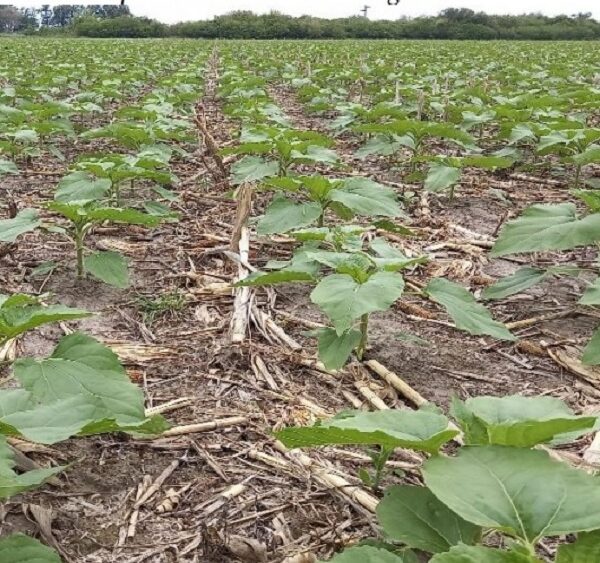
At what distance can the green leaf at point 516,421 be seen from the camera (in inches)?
55.6

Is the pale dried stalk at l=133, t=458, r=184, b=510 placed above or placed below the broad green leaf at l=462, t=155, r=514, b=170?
below

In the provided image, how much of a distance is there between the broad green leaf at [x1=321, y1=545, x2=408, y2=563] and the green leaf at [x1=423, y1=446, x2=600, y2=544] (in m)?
0.13

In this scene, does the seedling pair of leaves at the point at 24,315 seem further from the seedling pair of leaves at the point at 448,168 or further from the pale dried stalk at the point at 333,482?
the seedling pair of leaves at the point at 448,168

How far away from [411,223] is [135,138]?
2.12 m

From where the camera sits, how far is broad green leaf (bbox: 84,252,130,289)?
10.6 feet

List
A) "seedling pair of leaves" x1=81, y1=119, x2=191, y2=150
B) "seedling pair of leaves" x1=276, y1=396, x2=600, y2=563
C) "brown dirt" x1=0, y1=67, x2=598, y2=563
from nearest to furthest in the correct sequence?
"seedling pair of leaves" x1=276, y1=396, x2=600, y2=563, "brown dirt" x1=0, y1=67, x2=598, y2=563, "seedling pair of leaves" x1=81, y1=119, x2=191, y2=150

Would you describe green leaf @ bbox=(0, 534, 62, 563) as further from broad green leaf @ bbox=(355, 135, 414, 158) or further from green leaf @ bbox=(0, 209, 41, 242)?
broad green leaf @ bbox=(355, 135, 414, 158)

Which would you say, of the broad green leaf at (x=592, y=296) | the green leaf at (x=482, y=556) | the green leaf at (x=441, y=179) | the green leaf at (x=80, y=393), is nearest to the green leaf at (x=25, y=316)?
the green leaf at (x=80, y=393)

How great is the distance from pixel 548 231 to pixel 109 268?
5.83ft

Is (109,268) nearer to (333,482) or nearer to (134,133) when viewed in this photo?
(333,482)

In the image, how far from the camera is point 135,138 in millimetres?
5543

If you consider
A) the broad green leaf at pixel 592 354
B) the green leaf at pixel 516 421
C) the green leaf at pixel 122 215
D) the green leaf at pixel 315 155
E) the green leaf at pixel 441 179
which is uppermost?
the green leaf at pixel 315 155

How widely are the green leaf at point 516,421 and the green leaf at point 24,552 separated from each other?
0.82 m

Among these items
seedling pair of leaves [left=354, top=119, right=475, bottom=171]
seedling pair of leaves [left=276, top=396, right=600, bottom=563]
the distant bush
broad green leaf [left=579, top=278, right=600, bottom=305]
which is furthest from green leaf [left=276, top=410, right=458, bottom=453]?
the distant bush
